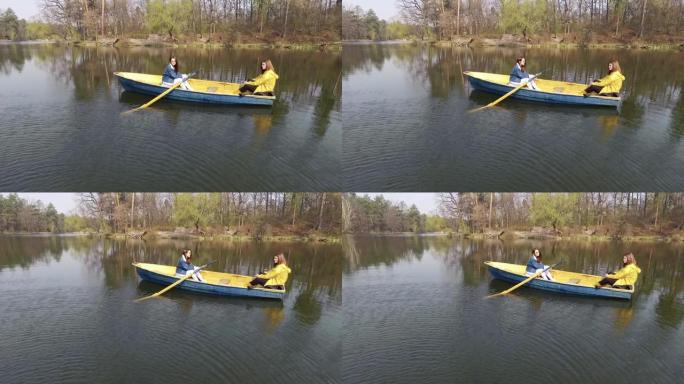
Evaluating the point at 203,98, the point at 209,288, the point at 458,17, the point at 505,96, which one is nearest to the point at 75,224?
the point at 203,98

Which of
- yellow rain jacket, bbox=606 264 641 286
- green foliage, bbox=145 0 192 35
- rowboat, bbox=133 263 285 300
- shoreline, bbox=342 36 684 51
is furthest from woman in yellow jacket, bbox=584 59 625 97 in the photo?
green foliage, bbox=145 0 192 35

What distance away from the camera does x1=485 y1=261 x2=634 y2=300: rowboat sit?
1255cm

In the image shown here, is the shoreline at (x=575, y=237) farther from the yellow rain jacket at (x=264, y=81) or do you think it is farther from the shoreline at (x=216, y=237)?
the yellow rain jacket at (x=264, y=81)

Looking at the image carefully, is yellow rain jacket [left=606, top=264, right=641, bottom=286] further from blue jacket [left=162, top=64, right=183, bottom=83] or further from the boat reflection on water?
blue jacket [left=162, top=64, right=183, bottom=83]

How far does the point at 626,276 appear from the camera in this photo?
40.8 ft

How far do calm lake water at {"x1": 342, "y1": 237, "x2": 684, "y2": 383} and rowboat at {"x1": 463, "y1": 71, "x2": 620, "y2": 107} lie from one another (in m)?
4.80

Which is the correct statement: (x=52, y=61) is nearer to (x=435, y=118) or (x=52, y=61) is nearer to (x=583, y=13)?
(x=435, y=118)

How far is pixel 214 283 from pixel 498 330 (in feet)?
21.1

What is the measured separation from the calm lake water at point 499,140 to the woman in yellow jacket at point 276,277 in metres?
2.37

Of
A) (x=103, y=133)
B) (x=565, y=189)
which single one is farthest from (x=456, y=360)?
(x=103, y=133)

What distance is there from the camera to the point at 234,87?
1536 cm

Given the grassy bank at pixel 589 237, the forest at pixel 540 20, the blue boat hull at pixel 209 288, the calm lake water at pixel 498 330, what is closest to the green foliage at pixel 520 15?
the forest at pixel 540 20

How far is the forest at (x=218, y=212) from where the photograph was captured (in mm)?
20219

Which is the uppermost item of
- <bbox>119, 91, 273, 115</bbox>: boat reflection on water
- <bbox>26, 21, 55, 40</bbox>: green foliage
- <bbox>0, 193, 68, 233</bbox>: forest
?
<bbox>26, 21, 55, 40</bbox>: green foliage
